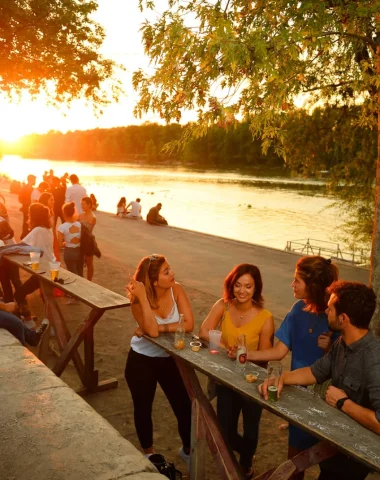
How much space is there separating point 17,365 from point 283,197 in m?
62.3

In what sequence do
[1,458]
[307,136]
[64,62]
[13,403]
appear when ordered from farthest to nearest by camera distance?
1. [307,136]
2. [64,62]
3. [13,403]
4. [1,458]

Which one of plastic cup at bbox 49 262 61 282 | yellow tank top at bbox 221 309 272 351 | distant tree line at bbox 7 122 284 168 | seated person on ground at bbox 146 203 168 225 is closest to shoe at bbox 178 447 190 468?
yellow tank top at bbox 221 309 272 351

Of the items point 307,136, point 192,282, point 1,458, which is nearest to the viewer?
point 1,458

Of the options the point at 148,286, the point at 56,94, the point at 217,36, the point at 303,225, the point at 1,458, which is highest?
the point at 56,94

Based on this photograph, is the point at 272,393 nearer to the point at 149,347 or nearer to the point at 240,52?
the point at 149,347

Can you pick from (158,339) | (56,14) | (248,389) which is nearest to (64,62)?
(56,14)

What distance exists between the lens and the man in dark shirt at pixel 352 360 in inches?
100

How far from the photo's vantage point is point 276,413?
2.63 meters

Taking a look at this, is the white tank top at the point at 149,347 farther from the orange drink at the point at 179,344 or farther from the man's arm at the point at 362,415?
the man's arm at the point at 362,415

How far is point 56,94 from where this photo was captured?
539 inches

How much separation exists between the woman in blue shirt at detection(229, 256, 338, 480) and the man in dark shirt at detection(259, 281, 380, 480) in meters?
0.56

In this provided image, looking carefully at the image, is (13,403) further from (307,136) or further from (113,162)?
(113,162)

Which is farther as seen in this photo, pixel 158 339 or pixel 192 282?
→ pixel 192 282

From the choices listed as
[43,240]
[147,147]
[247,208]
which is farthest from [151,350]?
[147,147]
